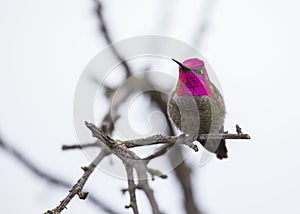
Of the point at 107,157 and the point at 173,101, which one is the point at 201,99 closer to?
the point at 173,101

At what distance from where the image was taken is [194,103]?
3727 mm

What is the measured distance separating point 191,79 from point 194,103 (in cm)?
20

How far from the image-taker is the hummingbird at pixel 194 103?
3.65 metres

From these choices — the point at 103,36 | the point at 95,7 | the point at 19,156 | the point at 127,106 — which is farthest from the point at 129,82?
the point at 19,156

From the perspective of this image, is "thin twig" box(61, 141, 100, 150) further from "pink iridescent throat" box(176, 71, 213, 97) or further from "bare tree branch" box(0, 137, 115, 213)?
"pink iridescent throat" box(176, 71, 213, 97)

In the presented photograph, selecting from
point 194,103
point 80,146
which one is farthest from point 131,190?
point 194,103

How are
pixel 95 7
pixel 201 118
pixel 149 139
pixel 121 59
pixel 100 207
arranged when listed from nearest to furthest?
pixel 149 139 < pixel 100 207 < pixel 95 7 < pixel 121 59 < pixel 201 118

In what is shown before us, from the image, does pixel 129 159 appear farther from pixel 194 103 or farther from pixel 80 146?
pixel 194 103

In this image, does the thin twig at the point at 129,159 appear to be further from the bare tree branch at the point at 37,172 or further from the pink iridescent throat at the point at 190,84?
the pink iridescent throat at the point at 190,84

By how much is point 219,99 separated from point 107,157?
4.50ft

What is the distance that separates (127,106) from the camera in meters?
3.51

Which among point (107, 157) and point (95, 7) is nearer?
point (107, 157)

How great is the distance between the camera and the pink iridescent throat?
3.70 meters

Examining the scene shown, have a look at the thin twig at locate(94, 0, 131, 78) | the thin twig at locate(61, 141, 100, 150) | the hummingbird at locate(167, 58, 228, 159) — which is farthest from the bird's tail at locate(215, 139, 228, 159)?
the thin twig at locate(61, 141, 100, 150)
